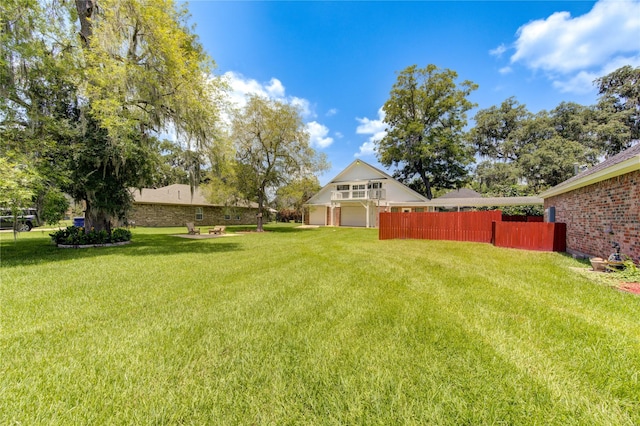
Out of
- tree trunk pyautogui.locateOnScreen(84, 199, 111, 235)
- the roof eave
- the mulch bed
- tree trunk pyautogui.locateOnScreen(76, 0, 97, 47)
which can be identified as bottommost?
the mulch bed

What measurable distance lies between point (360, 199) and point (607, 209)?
59.3 feet

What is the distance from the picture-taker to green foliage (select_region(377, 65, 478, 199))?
27328 mm

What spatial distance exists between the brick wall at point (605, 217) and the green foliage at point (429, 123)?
19.0 meters

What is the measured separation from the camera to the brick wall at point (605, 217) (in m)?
5.86

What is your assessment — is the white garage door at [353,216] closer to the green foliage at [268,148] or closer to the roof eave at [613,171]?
the green foliage at [268,148]

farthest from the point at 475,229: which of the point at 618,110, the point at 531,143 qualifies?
the point at 618,110

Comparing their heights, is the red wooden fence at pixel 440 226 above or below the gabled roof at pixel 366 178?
below

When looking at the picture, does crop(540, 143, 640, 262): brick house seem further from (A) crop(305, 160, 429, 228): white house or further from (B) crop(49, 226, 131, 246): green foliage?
(B) crop(49, 226, 131, 246): green foliage

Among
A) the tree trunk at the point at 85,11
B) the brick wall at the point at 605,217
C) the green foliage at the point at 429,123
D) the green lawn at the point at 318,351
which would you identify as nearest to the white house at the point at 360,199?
the green foliage at the point at 429,123

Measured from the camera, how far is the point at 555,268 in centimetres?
645

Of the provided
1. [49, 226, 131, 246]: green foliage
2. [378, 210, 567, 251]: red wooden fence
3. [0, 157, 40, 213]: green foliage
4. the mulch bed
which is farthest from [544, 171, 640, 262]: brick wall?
[49, 226, 131, 246]: green foliage

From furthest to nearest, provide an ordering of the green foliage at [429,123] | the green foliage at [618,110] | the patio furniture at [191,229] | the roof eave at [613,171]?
the green foliage at [429,123]
the green foliage at [618,110]
the patio furniture at [191,229]
the roof eave at [613,171]

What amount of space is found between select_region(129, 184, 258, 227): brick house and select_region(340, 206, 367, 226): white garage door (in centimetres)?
936

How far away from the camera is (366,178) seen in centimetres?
2639
